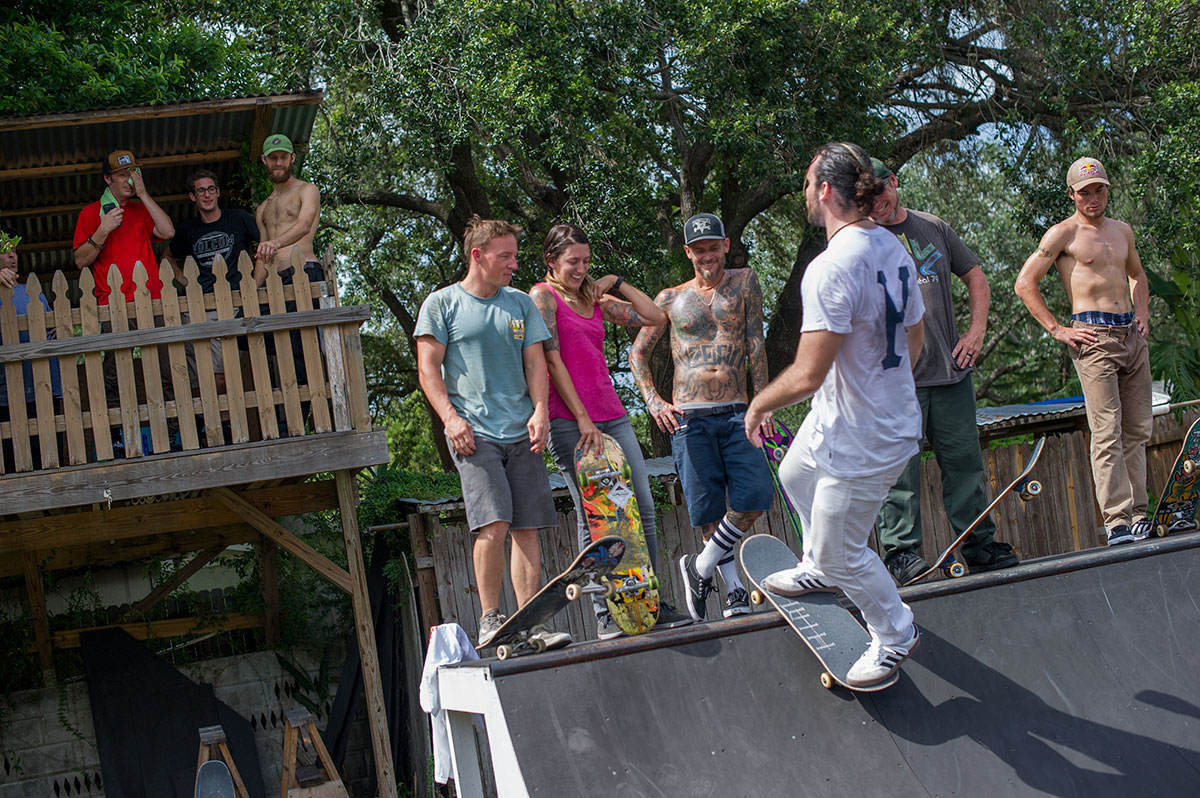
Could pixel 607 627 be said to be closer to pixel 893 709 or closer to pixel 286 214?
pixel 893 709

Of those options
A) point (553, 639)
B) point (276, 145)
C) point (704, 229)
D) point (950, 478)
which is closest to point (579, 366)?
point (704, 229)

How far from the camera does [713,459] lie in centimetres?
550

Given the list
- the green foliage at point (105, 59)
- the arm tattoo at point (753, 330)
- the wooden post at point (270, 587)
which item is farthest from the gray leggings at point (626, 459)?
the wooden post at point (270, 587)

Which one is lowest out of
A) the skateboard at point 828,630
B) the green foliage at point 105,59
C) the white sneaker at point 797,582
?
the skateboard at point 828,630

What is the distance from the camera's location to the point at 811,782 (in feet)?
12.8

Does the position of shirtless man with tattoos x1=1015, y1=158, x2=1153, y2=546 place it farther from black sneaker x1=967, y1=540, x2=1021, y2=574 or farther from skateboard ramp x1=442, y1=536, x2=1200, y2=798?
skateboard ramp x1=442, y1=536, x2=1200, y2=798

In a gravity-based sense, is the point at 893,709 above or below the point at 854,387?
below

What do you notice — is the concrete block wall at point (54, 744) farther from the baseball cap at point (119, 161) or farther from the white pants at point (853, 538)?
the white pants at point (853, 538)

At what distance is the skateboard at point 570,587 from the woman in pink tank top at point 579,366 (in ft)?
1.58

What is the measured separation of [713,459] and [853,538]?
5.45ft

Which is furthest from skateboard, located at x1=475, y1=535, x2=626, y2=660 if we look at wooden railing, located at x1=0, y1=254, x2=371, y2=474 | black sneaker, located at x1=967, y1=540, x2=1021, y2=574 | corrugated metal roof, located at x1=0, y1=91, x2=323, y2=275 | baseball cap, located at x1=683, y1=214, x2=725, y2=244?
corrugated metal roof, located at x1=0, y1=91, x2=323, y2=275

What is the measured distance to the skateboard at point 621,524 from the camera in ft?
14.8

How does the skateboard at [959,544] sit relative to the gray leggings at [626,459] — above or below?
below

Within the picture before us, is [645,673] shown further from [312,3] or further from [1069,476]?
[312,3]
